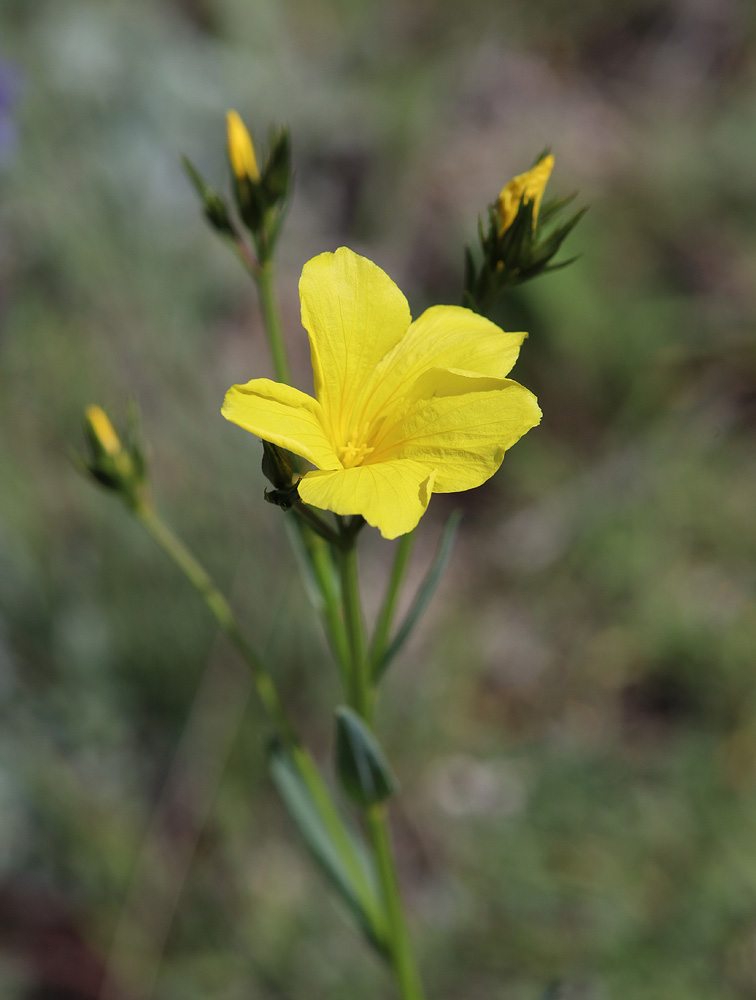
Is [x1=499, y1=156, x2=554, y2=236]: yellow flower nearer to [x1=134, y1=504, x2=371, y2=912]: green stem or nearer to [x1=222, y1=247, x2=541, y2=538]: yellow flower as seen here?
[x1=222, y1=247, x2=541, y2=538]: yellow flower

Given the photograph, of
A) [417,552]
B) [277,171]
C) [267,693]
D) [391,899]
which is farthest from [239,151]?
[417,552]

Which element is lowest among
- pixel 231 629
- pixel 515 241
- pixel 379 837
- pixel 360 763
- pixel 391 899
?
pixel 391 899

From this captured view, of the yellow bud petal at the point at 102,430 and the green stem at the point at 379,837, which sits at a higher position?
the yellow bud petal at the point at 102,430

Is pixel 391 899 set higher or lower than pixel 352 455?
lower

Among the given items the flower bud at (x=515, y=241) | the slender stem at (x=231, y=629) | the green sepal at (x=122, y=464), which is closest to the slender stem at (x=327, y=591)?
the slender stem at (x=231, y=629)

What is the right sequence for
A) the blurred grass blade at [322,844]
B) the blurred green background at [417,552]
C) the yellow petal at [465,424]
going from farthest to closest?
the blurred green background at [417,552]
the blurred grass blade at [322,844]
the yellow petal at [465,424]

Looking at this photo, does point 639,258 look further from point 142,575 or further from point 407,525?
point 407,525

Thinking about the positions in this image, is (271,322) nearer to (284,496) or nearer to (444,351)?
(444,351)

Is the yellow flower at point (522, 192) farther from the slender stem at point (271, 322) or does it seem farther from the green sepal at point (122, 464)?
the green sepal at point (122, 464)
